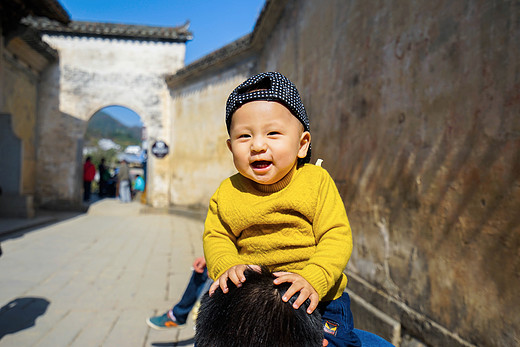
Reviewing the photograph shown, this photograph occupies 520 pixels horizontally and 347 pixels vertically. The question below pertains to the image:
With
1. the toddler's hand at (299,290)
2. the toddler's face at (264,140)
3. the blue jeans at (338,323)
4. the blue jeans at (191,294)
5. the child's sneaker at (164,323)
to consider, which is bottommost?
the child's sneaker at (164,323)

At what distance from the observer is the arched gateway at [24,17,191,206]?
11383mm

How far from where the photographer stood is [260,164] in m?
1.20

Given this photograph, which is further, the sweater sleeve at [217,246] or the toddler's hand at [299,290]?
the sweater sleeve at [217,246]

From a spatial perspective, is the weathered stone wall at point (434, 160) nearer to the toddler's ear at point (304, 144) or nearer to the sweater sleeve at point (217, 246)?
the toddler's ear at point (304, 144)

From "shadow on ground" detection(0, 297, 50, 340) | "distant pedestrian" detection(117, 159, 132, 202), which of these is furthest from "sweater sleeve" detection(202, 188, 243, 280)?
"distant pedestrian" detection(117, 159, 132, 202)

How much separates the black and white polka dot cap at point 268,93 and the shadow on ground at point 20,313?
3.12 m

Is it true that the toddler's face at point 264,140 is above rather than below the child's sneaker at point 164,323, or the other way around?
above

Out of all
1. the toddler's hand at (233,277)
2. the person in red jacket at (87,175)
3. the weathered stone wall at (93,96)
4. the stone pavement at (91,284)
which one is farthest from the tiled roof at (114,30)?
the toddler's hand at (233,277)

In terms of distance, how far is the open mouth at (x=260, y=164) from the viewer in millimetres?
1193

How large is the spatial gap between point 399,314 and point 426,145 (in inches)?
52.0

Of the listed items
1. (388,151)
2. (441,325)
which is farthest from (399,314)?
(388,151)

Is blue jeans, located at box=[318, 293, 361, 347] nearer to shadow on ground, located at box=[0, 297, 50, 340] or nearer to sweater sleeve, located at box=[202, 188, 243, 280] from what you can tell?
sweater sleeve, located at box=[202, 188, 243, 280]

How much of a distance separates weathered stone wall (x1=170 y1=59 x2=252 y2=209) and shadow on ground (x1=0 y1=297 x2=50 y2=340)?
5469mm

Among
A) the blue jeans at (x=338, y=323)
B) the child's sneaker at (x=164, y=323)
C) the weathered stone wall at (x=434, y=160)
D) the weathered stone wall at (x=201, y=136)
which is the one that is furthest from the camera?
the weathered stone wall at (x=201, y=136)
